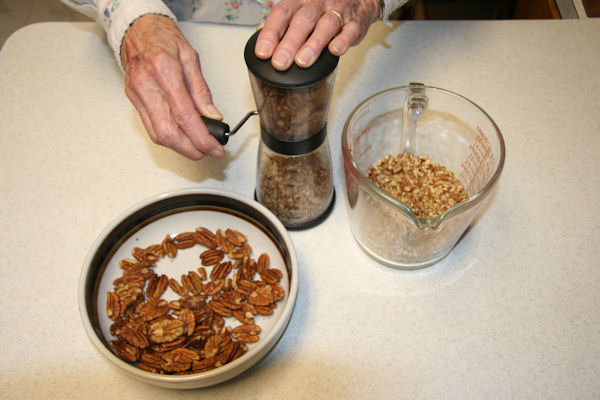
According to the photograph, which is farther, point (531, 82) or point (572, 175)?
point (531, 82)

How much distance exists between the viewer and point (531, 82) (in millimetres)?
1019

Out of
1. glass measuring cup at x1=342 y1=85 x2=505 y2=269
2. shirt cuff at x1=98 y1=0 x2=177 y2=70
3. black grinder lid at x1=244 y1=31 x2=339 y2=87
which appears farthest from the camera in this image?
shirt cuff at x1=98 y1=0 x2=177 y2=70

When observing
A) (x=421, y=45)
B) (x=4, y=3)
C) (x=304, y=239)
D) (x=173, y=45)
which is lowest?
(x=4, y=3)

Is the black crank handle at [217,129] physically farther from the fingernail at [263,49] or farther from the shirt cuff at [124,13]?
the shirt cuff at [124,13]

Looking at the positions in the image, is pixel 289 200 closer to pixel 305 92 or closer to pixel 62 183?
pixel 305 92

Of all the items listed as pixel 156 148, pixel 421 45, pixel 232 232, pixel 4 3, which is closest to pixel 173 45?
pixel 156 148

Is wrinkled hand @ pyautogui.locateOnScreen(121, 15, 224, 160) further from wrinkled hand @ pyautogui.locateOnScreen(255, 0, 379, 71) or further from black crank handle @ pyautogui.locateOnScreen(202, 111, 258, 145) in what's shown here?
wrinkled hand @ pyautogui.locateOnScreen(255, 0, 379, 71)

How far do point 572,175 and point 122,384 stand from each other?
880 mm

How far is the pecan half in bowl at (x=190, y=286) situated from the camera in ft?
2.11

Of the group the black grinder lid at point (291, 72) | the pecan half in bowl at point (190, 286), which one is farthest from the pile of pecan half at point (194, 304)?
the black grinder lid at point (291, 72)

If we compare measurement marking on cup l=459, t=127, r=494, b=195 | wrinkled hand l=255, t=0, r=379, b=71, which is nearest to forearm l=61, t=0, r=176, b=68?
wrinkled hand l=255, t=0, r=379, b=71

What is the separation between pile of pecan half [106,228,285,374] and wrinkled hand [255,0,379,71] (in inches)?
12.8

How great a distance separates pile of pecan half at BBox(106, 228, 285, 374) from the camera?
2.17 feet

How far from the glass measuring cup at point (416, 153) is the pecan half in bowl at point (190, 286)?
0.49 ft
